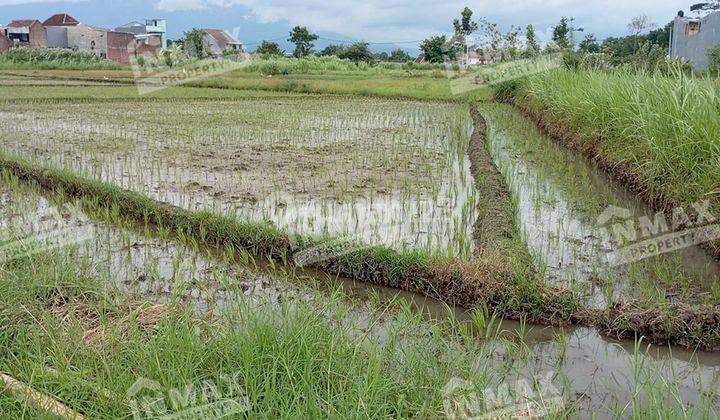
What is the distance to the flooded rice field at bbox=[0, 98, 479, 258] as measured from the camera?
467cm

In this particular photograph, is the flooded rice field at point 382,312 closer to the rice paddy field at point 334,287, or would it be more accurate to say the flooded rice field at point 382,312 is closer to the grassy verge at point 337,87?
the rice paddy field at point 334,287

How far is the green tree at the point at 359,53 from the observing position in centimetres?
3262

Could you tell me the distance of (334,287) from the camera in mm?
3521

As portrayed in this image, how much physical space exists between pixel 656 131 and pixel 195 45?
26174 mm

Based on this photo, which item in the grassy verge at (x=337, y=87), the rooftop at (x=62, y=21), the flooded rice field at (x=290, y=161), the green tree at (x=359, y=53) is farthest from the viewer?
the rooftop at (x=62, y=21)

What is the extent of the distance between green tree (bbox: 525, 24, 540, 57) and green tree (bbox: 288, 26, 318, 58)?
20030 mm

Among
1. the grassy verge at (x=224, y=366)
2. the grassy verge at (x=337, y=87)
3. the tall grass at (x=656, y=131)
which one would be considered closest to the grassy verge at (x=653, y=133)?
the tall grass at (x=656, y=131)

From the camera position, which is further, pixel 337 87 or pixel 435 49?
pixel 435 49

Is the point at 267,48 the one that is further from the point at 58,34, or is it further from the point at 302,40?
the point at 58,34

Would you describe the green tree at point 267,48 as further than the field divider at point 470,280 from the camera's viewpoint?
Yes

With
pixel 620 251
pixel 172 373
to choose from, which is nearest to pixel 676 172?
pixel 620 251

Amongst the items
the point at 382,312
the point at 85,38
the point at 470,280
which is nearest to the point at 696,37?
the point at 470,280

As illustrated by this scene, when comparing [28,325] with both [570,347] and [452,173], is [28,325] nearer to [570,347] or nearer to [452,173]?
[570,347]

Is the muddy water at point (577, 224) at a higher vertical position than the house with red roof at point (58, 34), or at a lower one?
lower
